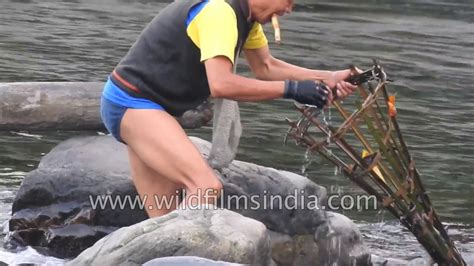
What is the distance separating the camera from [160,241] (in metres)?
4.79

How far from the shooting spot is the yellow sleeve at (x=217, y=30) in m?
5.28

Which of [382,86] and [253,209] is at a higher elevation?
[382,86]

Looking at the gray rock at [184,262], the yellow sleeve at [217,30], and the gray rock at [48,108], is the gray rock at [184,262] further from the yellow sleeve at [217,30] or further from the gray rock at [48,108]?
the gray rock at [48,108]

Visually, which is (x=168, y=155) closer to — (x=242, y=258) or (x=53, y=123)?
(x=242, y=258)

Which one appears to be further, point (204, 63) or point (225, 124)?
point (225, 124)

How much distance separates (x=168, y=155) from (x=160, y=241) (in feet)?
2.54

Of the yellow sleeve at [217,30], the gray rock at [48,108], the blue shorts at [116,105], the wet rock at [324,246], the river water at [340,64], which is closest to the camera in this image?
the yellow sleeve at [217,30]

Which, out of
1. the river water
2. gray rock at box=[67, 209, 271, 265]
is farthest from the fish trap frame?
the river water

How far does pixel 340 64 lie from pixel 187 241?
10843mm

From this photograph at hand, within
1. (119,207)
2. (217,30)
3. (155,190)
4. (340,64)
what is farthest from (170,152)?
(340,64)

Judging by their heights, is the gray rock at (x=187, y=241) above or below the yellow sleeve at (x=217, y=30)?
below

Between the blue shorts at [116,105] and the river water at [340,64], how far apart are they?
1.51 metres

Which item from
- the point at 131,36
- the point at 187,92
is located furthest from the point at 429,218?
the point at 131,36

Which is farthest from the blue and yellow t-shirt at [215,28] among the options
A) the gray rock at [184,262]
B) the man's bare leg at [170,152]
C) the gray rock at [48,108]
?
the gray rock at [48,108]
